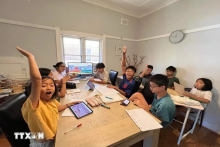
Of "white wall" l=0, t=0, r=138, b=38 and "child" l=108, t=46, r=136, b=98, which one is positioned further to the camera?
"white wall" l=0, t=0, r=138, b=38

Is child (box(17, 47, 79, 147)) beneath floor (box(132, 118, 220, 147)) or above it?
above

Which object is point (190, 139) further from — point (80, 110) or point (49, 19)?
point (49, 19)

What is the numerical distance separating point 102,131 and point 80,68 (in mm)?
2013

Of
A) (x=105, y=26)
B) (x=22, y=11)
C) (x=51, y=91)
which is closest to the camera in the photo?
(x=51, y=91)

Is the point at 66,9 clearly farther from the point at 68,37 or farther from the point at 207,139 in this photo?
the point at 207,139

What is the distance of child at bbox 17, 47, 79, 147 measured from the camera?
1.72 feet

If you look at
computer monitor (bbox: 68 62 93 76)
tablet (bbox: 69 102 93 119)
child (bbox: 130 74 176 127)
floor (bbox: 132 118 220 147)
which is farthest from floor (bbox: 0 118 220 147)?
computer monitor (bbox: 68 62 93 76)

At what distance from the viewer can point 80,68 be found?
245cm

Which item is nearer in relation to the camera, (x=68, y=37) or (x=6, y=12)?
(x=6, y=12)

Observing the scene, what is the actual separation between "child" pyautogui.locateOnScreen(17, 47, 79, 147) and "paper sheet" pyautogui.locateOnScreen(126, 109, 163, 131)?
669 millimetres

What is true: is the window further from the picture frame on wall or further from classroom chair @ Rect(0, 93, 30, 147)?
classroom chair @ Rect(0, 93, 30, 147)

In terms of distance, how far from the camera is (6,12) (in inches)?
71.2

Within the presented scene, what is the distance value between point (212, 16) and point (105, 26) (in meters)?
2.48

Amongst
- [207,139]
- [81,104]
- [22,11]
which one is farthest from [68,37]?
[207,139]
